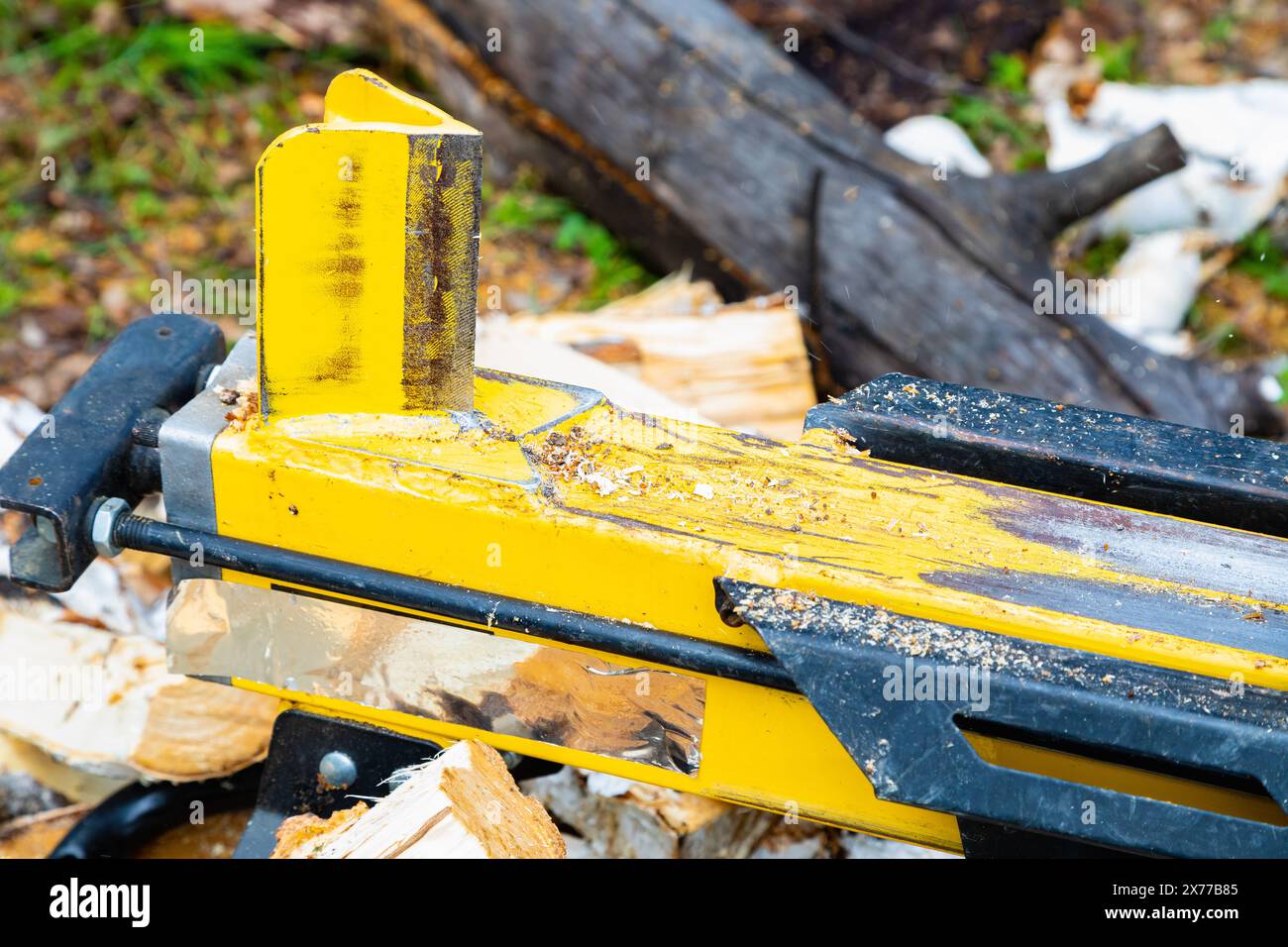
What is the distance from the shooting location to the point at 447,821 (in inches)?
57.5

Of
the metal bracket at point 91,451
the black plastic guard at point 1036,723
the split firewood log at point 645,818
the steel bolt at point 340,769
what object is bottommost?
the split firewood log at point 645,818

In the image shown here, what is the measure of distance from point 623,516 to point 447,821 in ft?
1.43

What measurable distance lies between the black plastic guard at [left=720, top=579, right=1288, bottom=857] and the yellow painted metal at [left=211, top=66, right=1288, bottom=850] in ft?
0.15

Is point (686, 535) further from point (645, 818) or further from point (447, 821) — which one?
point (645, 818)

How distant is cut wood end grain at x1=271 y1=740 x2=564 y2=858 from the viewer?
4.78ft

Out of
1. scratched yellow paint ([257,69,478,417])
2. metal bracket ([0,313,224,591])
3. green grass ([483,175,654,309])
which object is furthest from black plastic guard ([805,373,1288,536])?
green grass ([483,175,654,309])

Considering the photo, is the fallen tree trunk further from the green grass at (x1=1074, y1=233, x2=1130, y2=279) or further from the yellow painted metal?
the yellow painted metal

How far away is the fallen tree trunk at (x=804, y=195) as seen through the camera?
308 cm

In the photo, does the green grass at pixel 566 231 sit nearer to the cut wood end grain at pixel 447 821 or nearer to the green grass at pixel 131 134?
the green grass at pixel 131 134

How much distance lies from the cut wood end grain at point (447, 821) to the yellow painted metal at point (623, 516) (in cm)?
11

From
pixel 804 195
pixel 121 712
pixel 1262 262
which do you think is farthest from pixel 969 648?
pixel 1262 262

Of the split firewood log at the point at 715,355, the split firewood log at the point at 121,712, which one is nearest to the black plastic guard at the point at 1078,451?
the split firewood log at the point at 715,355
